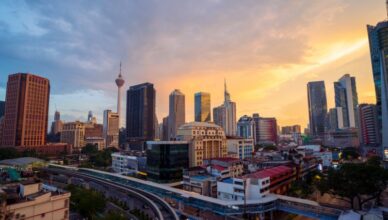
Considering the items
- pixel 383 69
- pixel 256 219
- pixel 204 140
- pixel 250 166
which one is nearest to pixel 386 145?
pixel 383 69

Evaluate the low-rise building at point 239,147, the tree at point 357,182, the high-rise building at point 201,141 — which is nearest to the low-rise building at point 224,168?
the high-rise building at point 201,141

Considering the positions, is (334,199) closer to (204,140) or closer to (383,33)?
(204,140)

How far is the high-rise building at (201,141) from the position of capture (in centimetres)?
9625

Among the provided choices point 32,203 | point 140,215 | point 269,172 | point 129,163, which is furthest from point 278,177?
point 129,163

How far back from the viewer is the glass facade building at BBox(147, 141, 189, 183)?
78.8 m

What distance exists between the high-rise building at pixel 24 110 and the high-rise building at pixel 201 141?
12400 centimetres

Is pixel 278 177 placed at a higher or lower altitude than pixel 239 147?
lower

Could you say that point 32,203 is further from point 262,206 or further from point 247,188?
point 247,188

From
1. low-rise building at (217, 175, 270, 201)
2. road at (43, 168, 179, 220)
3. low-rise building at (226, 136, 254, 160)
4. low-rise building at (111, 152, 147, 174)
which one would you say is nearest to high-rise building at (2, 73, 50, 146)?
low-rise building at (111, 152, 147, 174)

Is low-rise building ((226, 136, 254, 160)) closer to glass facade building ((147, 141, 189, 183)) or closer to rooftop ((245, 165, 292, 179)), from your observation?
glass facade building ((147, 141, 189, 183))

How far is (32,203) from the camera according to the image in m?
32.4

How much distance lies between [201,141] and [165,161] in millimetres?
24243

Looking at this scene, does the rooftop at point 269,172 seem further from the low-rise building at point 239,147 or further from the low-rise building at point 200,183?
the low-rise building at point 239,147

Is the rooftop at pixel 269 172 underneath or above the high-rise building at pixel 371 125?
underneath
